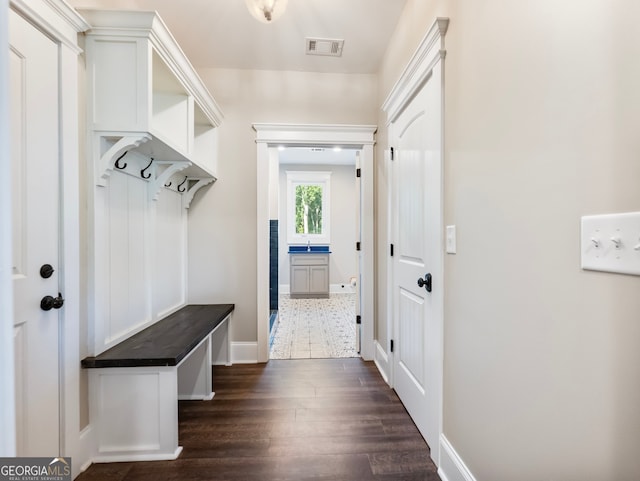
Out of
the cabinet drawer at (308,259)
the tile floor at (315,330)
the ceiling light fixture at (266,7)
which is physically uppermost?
the ceiling light fixture at (266,7)

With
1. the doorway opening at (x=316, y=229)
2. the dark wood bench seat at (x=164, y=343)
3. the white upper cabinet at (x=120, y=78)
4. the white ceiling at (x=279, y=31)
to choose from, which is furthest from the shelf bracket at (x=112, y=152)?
the doorway opening at (x=316, y=229)

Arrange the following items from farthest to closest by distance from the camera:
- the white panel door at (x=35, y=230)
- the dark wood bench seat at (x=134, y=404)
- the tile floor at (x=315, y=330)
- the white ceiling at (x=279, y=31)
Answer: the tile floor at (x=315, y=330) → the white ceiling at (x=279, y=31) → the dark wood bench seat at (x=134, y=404) → the white panel door at (x=35, y=230)

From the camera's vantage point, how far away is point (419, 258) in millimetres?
1730

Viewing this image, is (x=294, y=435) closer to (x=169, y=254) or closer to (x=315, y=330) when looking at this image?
(x=169, y=254)

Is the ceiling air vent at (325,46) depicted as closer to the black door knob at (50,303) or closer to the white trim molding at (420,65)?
the white trim molding at (420,65)

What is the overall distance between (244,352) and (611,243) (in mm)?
2670

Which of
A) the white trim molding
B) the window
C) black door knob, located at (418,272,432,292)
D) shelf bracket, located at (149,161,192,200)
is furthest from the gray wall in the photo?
the window

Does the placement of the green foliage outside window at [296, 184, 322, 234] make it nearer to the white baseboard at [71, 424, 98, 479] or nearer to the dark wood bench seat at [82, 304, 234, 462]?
the dark wood bench seat at [82, 304, 234, 462]

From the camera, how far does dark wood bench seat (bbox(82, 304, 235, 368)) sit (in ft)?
4.85

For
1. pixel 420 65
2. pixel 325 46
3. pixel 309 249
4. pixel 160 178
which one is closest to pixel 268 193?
pixel 160 178

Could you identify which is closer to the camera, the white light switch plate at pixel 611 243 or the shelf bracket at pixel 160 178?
the white light switch plate at pixel 611 243

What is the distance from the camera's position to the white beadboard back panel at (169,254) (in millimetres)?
2154

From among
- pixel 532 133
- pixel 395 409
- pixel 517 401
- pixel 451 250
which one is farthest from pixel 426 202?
pixel 395 409

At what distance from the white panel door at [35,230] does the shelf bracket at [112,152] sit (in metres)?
0.19
